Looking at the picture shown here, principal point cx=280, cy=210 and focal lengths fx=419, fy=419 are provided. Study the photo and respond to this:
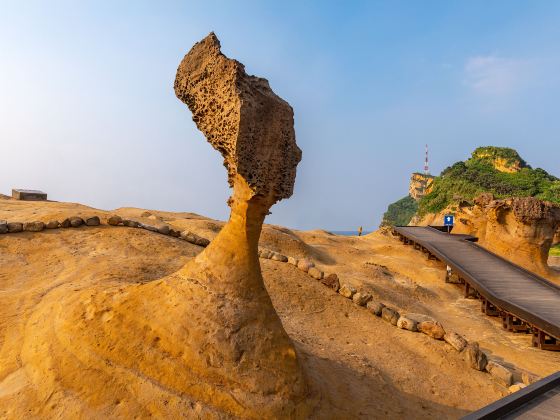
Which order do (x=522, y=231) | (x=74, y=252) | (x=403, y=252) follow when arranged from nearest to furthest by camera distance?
(x=74, y=252) < (x=522, y=231) < (x=403, y=252)

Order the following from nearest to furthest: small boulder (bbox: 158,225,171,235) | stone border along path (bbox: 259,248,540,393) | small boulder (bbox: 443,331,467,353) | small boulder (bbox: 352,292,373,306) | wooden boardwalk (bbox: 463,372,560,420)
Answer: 1. wooden boardwalk (bbox: 463,372,560,420)
2. stone border along path (bbox: 259,248,540,393)
3. small boulder (bbox: 443,331,467,353)
4. small boulder (bbox: 352,292,373,306)
5. small boulder (bbox: 158,225,171,235)

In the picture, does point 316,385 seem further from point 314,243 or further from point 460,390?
point 314,243

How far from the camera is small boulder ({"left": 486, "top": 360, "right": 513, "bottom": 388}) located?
6820 millimetres

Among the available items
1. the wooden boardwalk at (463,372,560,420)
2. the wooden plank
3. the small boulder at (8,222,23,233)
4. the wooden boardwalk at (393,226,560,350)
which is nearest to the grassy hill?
the wooden plank

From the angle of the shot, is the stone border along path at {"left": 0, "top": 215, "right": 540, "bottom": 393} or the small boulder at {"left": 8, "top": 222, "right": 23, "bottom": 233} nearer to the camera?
the stone border along path at {"left": 0, "top": 215, "right": 540, "bottom": 393}

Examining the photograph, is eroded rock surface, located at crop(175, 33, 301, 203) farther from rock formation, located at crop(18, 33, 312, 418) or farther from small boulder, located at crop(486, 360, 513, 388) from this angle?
small boulder, located at crop(486, 360, 513, 388)

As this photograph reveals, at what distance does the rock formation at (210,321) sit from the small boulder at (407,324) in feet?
13.9

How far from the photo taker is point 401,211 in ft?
219

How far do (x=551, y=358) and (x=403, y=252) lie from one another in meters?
10.0

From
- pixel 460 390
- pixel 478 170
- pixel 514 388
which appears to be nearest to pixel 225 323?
pixel 460 390

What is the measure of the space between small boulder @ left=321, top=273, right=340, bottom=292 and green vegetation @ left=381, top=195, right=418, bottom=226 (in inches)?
2211

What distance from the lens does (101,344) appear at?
4.00 meters

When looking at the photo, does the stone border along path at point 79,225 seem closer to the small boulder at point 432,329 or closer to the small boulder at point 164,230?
the small boulder at point 164,230

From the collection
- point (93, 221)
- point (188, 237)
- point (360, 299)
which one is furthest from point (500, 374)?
point (93, 221)
